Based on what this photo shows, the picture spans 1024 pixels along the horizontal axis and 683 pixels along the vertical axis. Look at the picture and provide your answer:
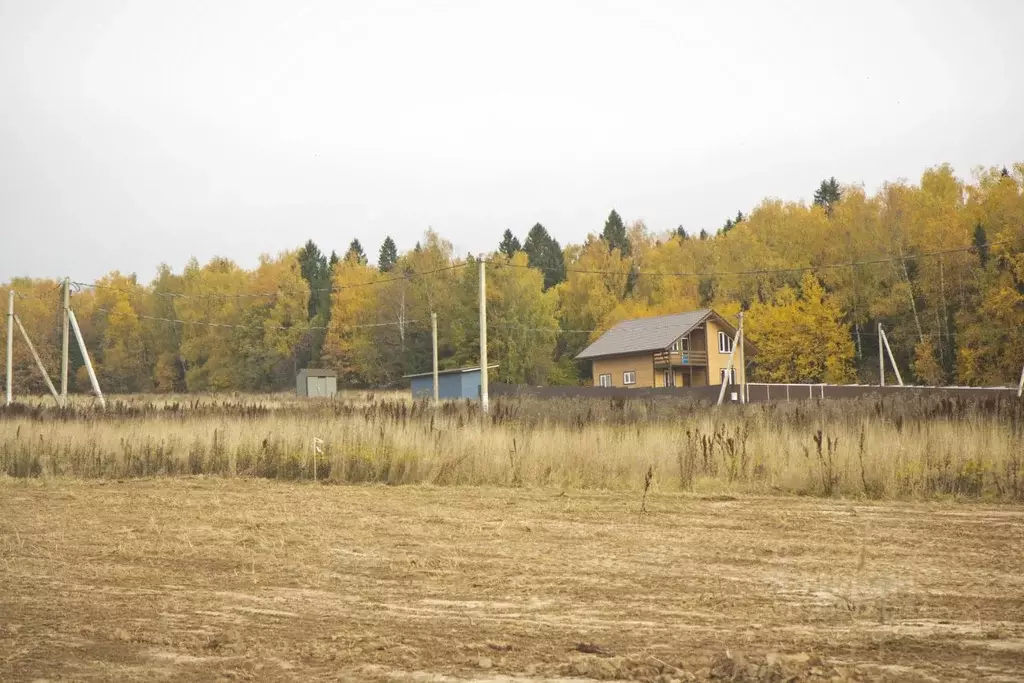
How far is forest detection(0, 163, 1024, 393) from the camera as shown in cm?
5328

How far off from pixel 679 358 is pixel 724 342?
13.9ft

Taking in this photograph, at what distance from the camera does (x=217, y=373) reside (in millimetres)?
83188

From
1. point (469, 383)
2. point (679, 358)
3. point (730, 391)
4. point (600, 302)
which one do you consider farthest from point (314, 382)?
point (730, 391)

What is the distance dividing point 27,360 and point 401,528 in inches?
3238

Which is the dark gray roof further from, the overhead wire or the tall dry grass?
the tall dry grass

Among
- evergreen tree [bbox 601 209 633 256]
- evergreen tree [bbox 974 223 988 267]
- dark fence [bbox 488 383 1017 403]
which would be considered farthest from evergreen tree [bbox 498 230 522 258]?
dark fence [bbox 488 383 1017 403]

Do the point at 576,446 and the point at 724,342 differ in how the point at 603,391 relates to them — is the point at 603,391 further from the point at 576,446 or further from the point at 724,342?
the point at 724,342

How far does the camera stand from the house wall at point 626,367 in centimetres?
5566

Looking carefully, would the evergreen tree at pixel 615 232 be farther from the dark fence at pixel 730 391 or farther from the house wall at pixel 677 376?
the dark fence at pixel 730 391

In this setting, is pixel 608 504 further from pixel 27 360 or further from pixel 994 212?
pixel 27 360

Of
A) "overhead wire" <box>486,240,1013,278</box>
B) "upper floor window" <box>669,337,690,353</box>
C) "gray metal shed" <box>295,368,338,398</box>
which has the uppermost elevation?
"overhead wire" <box>486,240,1013,278</box>

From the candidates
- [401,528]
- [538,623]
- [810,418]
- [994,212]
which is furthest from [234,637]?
[994,212]

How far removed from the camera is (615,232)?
10025 centimetres

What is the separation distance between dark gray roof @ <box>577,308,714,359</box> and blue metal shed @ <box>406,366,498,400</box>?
763cm
